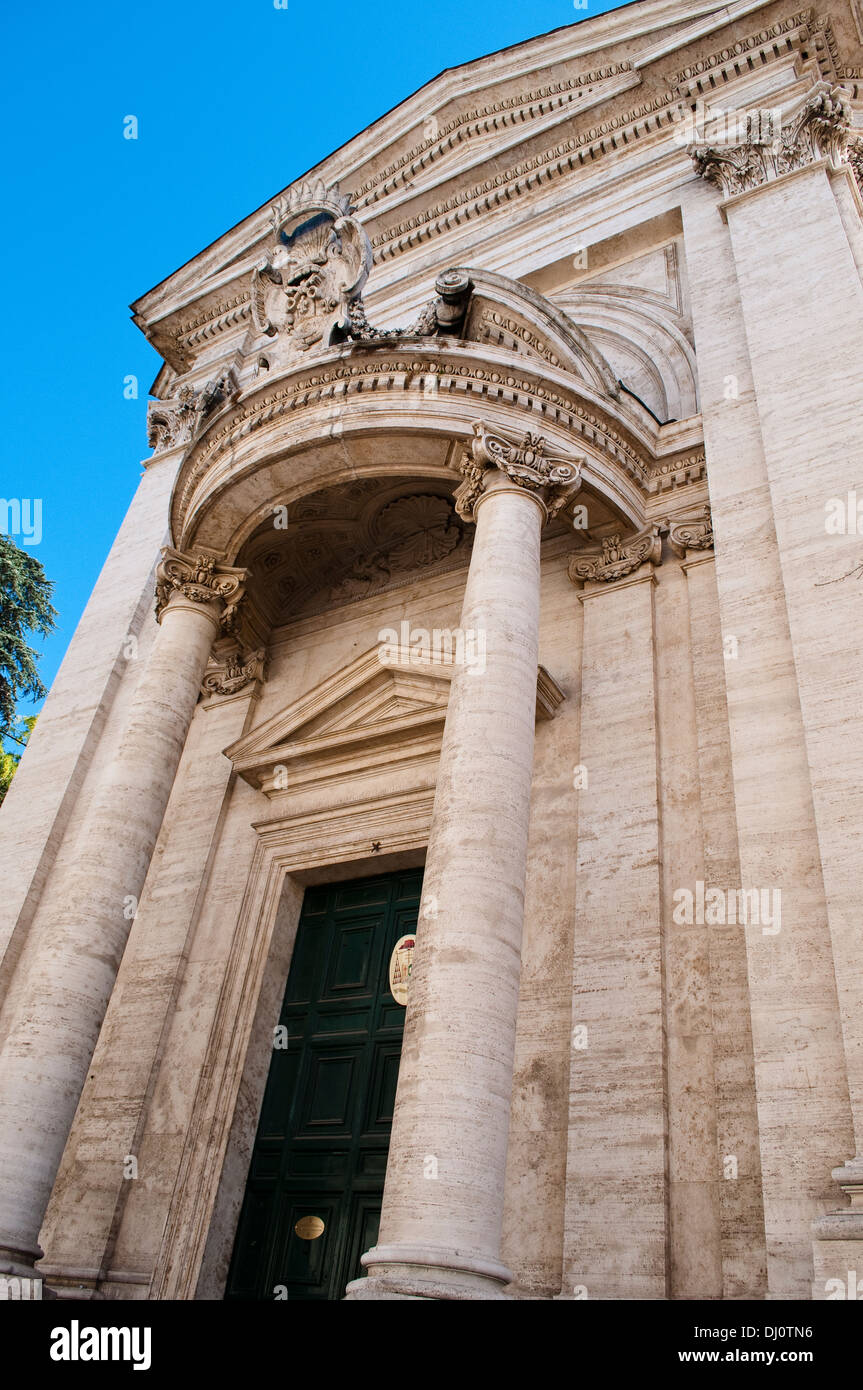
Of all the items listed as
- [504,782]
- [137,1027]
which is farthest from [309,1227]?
[504,782]

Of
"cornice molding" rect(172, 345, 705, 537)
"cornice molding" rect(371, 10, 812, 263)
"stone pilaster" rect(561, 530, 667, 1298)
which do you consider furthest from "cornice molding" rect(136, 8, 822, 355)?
"stone pilaster" rect(561, 530, 667, 1298)

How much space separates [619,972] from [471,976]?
1.96 metres

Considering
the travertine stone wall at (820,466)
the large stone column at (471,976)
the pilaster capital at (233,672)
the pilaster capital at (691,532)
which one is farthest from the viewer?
the pilaster capital at (233,672)

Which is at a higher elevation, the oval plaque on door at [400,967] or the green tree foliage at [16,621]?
the green tree foliage at [16,621]

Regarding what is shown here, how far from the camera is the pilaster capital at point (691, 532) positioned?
901cm

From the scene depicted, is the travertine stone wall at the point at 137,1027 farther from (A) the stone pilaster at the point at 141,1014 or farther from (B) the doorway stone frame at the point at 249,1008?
(B) the doorway stone frame at the point at 249,1008

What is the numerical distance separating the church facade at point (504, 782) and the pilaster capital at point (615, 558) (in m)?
0.05

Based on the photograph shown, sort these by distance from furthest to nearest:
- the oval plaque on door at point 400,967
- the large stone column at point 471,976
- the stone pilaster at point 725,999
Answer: the oval plaque on door at point 400,967 < the stone pilaster at point 725,999 < the large stone column at point 471,976

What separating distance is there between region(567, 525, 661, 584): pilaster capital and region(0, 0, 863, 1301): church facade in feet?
0.15

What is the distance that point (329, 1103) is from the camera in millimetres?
8406

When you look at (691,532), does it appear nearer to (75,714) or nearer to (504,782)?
(504,782)

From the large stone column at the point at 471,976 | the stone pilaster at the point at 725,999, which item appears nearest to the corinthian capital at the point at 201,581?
the large stone column at the point at 471,976

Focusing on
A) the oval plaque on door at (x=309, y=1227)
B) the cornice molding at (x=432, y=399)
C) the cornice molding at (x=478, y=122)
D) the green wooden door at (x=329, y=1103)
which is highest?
the cornice molding at (x=478, y=122)
